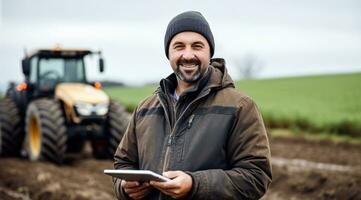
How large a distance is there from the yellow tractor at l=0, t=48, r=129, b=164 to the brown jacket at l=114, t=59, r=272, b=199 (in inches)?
305

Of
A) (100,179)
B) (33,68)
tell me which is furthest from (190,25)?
(33,68)

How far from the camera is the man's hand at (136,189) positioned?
2.99 m

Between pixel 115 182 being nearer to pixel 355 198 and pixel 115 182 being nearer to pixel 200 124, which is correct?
pixel 200 124

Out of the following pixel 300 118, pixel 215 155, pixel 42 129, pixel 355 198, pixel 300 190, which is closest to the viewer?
pixel 215 155

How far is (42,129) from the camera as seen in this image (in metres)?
10.5

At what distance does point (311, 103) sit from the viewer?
83.3 ft

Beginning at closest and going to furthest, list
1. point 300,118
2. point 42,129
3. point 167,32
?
point 167,32, point 42,129, point 300,118

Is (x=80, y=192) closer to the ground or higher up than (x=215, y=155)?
closer to the ground

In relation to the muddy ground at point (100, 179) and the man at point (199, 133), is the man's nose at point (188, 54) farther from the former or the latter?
the muddy ground at point (100, 179)

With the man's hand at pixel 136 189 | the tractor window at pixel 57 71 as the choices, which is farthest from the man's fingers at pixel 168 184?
the tractor window at pixel 57 71

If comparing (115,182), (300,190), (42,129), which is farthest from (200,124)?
(42,129)

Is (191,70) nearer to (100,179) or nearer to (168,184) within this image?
(168,184)

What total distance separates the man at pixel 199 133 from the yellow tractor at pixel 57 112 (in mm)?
7672

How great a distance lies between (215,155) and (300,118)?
16294 mm
